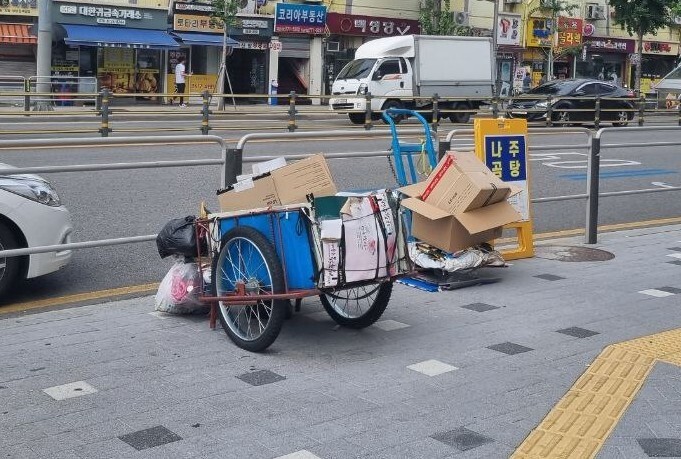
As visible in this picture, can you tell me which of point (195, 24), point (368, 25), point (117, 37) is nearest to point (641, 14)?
point (368, 25)

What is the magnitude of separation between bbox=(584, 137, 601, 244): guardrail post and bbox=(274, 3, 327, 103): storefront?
3009 centimetres

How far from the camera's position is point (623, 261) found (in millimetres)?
9148

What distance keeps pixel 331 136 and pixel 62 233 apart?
281cm

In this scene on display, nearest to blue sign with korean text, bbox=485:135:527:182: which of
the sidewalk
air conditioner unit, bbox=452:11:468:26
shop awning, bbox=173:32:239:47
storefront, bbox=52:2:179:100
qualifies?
the sidewalk

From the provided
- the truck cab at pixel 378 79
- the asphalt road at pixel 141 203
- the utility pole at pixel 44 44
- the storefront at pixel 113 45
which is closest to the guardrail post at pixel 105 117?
the utility pole at pixel 44 44

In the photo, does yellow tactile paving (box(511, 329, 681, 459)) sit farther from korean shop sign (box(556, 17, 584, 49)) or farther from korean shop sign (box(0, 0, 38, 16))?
korean shop sign (box(556, 17, 584, 49))

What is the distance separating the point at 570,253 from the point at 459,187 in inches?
96.1

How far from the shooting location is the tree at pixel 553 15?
4675 cm

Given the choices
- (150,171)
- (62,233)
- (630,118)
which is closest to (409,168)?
(150,171)

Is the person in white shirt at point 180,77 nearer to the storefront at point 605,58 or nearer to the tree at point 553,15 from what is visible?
the tree at point 553,15

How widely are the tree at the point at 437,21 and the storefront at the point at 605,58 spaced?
429 inches

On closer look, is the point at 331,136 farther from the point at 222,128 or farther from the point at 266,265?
the point at 222,128

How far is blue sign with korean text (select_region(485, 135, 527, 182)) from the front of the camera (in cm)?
890

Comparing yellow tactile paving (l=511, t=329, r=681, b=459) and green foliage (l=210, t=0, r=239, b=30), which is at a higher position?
green foliage (l=210, t=0, r=239, b=30)
